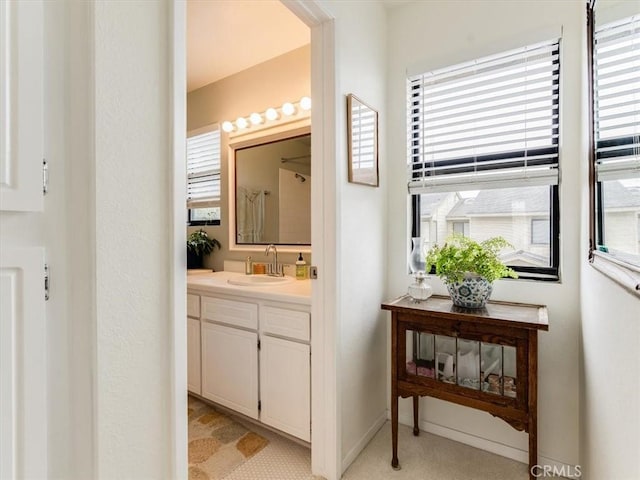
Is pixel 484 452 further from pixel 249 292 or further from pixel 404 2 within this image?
pixel 404 2

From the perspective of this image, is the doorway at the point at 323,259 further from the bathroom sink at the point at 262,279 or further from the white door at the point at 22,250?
the white door at the point at 22,250

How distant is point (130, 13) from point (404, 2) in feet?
6.16

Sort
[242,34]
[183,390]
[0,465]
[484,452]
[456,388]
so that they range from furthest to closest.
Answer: [242,34] → [484,452] → [456,388] → [183,390] → [0,465]

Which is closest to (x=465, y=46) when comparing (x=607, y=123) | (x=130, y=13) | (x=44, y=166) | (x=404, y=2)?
(x=404, y=2)

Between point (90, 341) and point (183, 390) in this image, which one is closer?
point (90, 341)

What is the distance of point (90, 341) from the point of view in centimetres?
80

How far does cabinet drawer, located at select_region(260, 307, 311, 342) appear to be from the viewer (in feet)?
6.07

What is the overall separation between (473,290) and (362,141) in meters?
0.99

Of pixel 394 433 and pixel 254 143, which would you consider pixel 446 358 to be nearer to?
pixel 394 433

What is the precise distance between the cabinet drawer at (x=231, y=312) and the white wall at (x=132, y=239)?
1095 mm

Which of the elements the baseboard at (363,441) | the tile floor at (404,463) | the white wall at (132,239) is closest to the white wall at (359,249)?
the baseboard at (363,441)

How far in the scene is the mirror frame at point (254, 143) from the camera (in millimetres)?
2564

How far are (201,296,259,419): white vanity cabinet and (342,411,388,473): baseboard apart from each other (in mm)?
579

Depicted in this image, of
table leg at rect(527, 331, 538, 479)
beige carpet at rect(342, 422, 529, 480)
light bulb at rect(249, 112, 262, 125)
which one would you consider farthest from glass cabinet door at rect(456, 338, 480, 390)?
light bulb at rect(249, 112, 262, 125)
